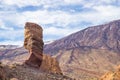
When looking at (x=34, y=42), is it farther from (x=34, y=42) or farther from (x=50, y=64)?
(x=50, y=64)

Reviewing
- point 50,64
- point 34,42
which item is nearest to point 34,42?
point 34,42

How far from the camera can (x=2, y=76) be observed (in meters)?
23.6

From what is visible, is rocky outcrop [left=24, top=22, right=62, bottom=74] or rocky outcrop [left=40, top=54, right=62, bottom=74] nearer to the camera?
rocky outcrop [left=24, top=22, right=62, bottom=74]

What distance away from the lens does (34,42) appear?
2731 inches

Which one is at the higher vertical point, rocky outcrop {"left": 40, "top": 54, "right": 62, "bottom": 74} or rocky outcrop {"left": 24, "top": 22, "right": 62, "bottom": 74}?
rocky outcrop {"left": 24, "top": 22, "right": 62, "bottom": 74}

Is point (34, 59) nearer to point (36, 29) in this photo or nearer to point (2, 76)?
point (36, 29)

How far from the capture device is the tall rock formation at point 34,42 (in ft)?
225

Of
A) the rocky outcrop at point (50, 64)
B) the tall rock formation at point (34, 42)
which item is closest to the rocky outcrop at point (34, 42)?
the tall rock formation at point (34, 42)

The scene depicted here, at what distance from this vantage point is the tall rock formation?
68.5 m

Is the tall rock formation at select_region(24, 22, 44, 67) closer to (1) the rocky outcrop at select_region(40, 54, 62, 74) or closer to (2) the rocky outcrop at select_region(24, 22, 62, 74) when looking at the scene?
(2) the rocky outcrop at select_region(24, 22, 62, 74)

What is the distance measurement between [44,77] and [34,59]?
61.7 feet

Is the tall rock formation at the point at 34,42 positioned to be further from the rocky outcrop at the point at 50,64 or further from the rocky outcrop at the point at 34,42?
the rocky outcrop at the point at 50,64

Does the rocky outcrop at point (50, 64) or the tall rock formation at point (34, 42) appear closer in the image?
the tall rock formation at point (34, 42)

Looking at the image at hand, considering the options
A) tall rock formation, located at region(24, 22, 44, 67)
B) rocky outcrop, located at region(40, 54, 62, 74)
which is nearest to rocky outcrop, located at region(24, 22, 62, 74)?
tall rock formation, located at region(24, 22, 44, 67)
